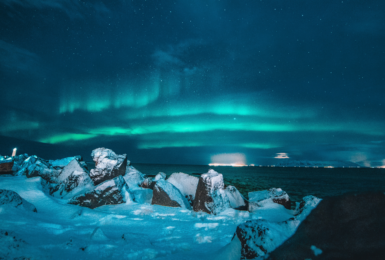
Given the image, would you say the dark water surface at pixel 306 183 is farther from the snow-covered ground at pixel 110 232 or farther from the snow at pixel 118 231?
the snow-covered ground at pixel 110 232

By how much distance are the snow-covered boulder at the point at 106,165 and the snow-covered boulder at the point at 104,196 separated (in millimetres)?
1865

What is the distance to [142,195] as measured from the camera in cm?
670

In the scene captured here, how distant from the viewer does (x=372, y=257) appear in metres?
1.74

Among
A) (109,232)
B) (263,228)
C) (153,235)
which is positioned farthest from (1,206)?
(263,228)

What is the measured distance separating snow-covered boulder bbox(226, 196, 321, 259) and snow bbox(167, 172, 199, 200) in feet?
16.7

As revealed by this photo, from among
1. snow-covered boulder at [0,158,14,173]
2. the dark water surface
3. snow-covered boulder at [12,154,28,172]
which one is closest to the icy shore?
the dark water surface

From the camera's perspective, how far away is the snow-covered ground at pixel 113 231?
2537 mm

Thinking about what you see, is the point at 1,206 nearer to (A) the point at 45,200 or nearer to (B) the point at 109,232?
(A) the point at 45,200

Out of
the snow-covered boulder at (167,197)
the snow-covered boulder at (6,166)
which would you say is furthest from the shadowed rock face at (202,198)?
the snow-covered boulder at (6,166)

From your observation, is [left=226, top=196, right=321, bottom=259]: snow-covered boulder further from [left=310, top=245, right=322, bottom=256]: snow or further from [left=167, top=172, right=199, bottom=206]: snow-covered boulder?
[left=167, top=172, right=199, bottom=206]: snow-covered boulder

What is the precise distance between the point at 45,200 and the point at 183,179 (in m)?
4.52

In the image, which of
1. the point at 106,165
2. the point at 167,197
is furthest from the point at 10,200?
the point at 106,165

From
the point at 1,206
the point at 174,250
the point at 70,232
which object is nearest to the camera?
the point at 174,250

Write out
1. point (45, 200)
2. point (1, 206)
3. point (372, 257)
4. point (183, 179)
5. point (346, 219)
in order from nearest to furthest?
point (372, 257) → point (346, 219) → point (1, 206) → point (45, 200) → point (183, 179)
